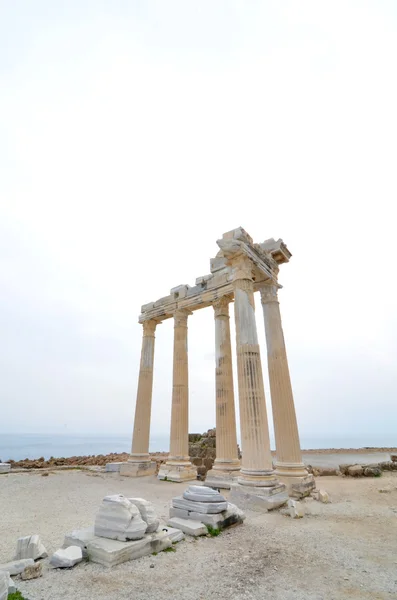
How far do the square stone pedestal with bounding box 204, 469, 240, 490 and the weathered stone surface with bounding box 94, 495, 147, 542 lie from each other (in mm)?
8423

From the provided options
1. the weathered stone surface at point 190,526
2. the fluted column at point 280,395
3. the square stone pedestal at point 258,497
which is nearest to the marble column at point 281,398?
the fluted column at point 280,395

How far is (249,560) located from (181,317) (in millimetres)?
15133

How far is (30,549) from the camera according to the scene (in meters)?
5.75

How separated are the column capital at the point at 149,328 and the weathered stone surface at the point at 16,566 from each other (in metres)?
17.1

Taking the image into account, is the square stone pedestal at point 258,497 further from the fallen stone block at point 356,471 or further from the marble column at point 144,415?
the fallen stone block at point 356,471

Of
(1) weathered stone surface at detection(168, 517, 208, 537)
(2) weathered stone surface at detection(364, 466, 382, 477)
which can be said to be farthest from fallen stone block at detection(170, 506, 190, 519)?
(2) weathered stone surface at detection(364, 466, 382, 477)

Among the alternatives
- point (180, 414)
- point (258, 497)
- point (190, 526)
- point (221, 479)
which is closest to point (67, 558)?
point (190, 526)

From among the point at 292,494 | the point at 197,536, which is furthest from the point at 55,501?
the point at 292,494

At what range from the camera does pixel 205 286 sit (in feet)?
62.6

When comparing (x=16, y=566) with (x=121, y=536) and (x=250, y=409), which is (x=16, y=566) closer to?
(x=121, y=536)

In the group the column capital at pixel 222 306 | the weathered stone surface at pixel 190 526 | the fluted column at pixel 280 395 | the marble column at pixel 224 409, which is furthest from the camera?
the column capital at pixel 222 306

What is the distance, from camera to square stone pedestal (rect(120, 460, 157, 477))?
18.8 meters

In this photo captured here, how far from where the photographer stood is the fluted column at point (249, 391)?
36.8 ft

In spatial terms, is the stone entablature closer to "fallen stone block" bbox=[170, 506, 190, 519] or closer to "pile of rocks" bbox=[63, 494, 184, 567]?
"fallen stone block" bbox=[170, 506, 190, 519]
